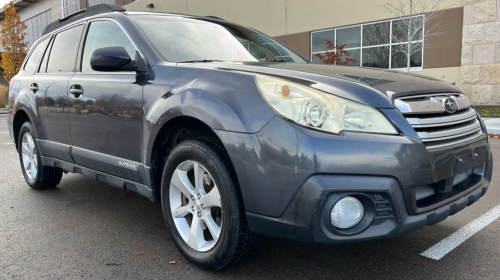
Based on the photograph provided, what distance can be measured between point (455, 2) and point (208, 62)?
12.9m

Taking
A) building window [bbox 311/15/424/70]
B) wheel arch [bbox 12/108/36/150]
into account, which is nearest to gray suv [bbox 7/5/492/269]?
wheel arch [bbox 12/108/36/150]

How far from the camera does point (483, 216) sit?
346cm

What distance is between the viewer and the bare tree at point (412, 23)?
527 inches

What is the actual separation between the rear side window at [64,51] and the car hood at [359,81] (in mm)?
1768

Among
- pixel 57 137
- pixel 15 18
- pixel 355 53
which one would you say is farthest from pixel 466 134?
pixel 15 18

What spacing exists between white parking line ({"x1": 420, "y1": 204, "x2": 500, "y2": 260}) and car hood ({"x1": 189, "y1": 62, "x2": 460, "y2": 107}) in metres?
1.08

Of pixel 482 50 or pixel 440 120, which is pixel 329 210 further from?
pixel 482 50

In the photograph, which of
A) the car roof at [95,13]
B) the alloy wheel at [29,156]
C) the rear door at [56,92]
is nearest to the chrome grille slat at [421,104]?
the car roof at [95,13]

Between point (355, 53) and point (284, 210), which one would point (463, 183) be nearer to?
point (284, 210)

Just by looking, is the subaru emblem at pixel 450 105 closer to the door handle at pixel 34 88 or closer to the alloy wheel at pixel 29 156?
the door handle at pixel 34 88

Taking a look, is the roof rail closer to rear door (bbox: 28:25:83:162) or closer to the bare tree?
rear door (bbox: 28:25:83:162)

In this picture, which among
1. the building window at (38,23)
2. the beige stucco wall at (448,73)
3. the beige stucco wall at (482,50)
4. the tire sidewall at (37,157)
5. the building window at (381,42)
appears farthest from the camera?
the building window at (38,23)

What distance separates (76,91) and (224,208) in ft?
6.42

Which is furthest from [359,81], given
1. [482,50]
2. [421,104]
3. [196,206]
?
[482,50]
